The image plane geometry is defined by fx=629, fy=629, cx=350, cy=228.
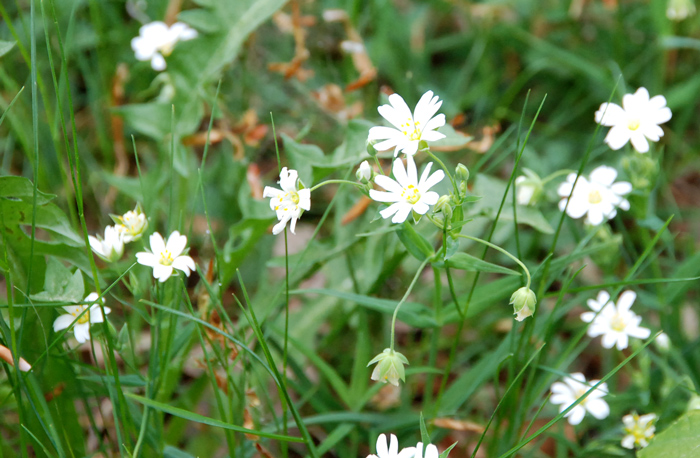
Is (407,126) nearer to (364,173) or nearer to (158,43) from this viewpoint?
(364,173)

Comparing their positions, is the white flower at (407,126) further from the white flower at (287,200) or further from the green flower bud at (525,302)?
the green flower bud at (525,302)

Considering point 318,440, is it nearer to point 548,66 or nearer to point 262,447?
point 262,447

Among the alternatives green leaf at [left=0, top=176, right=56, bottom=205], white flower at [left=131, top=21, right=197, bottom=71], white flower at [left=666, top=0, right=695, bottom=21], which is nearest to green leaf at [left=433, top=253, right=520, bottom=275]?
green leaf at [left=0, top=176, right=56, bottom=205]

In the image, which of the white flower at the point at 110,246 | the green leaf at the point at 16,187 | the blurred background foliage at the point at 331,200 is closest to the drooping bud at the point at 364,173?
the blurred background foliage at the point at 331,200

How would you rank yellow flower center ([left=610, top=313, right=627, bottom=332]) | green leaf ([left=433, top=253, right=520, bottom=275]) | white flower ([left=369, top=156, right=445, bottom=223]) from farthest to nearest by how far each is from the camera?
yellow flower center ([left=610, top=313, right=627, bottom=332]) → green leaf ([left=433, top=253, right=520, bottom=275]) → white flower ([left=369, top=156, right=445, bottom=223])

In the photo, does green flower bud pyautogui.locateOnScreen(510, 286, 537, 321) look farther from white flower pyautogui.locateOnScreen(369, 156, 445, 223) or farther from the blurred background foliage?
white flower pyautogui.locateOnScreen(369, 156, 445, 223)

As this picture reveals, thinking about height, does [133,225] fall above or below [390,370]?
above

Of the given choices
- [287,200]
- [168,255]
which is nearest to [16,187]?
[168,255]
